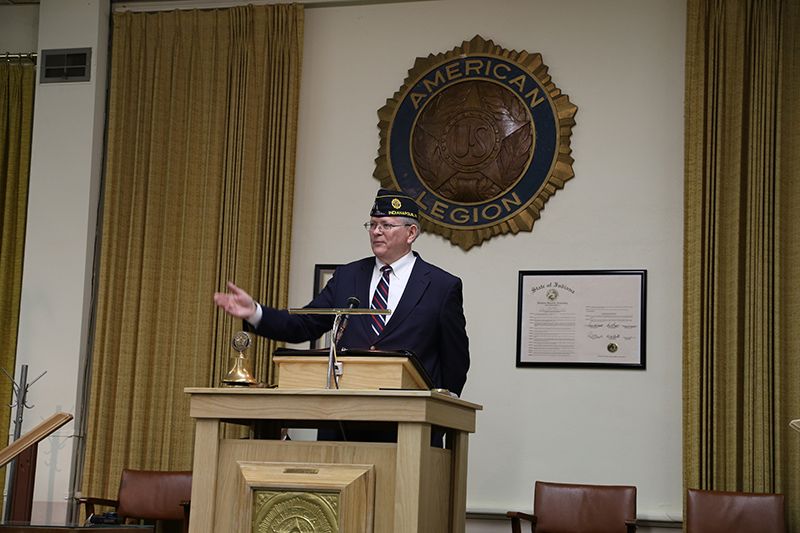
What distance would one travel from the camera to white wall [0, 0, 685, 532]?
203 inches

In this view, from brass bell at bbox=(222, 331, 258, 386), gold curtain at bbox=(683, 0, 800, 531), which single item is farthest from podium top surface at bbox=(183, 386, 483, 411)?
gold curtain at bbox=(683, 0, 800, 531)

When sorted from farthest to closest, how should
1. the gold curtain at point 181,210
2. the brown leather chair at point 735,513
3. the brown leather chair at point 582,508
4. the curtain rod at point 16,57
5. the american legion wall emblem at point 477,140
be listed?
the curtain rod at point 16,57
the gold curtain at point 181,210
the american legion wall emblem at point 477,140
the brown leather chair at point 582,508
the brown leather chair at point 735,513

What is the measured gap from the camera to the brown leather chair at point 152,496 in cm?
514

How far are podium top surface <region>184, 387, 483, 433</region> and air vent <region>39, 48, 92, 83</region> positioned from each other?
4013mm

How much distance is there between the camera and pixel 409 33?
5859 mm

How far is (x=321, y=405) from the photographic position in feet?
8.43

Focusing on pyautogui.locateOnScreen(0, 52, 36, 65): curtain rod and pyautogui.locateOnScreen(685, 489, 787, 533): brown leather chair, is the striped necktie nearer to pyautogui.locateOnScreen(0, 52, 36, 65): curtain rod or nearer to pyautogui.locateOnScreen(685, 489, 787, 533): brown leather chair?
pyautogui.locateOnScreen(685, 489, 787, 533): brown leather chair

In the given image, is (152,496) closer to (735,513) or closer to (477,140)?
(477,140)

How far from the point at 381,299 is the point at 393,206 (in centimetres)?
39

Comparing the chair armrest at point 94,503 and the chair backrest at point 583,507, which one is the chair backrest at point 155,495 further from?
the chair backrest at point 583,507

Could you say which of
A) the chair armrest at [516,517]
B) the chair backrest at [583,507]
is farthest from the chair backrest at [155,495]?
the chair backrest at [583,507]

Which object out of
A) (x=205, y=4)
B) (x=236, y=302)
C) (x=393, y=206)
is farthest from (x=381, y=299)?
(x=205, y=4)

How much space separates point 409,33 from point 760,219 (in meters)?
2.47

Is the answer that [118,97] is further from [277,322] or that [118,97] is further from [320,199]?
[277,322]
